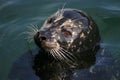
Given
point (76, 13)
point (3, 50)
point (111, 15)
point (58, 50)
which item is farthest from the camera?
point (111, 15)

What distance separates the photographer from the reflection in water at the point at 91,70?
7.19 meters

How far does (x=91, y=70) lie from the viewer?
24.0 ft

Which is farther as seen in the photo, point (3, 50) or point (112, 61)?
point (3, 50)

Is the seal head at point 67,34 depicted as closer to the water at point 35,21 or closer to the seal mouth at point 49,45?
the seal mouth at point 49,45

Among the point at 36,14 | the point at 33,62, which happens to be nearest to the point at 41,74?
the point at 33,62

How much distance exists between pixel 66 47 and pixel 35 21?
258cm

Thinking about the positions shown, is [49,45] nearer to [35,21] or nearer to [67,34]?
[67,34]

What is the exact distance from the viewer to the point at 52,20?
739cm

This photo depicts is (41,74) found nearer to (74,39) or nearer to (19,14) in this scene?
(74,39)

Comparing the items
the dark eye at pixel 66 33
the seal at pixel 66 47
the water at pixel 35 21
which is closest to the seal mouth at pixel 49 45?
the seal at pixel 66 47

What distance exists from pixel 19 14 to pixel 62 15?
2.87 metres

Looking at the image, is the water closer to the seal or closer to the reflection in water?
the reflection in water

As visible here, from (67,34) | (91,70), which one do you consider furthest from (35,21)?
(91,70)

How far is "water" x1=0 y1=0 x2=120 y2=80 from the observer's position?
27.7ft
